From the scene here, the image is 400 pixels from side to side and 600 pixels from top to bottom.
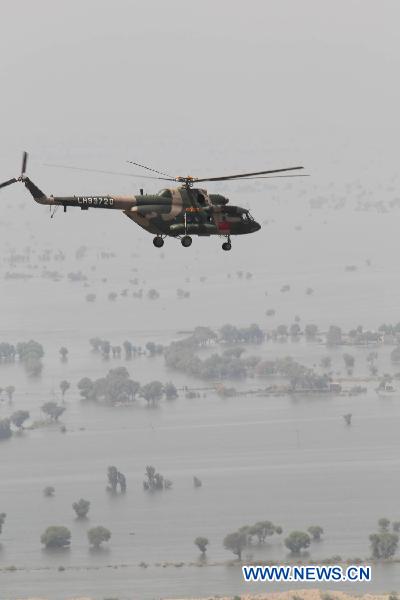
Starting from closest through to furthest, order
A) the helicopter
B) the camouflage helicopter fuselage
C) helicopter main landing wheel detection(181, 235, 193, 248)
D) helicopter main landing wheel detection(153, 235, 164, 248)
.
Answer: helicopter main landing wheel detection(181, 235, 193, 248) < helicopter main landing wheel detection(153, 235, 164, 248) < the helicopter < the camouflage helicopter fuselage

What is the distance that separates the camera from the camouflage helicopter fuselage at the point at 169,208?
77.7 m

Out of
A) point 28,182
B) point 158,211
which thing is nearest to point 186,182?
point 158,211

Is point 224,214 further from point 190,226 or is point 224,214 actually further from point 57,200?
point 57,200

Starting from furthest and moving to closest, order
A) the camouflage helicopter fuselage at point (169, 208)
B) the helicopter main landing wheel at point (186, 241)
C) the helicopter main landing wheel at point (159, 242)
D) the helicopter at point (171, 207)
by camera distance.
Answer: the camouflage helicopter fuselage at point (169, 208)
the helicopter at point (171, 207)
the helicopter main landing wheel at point (159, 242)
the helicopter main landing wheel at point (186, 241)

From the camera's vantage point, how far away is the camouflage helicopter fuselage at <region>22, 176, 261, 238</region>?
77.7m

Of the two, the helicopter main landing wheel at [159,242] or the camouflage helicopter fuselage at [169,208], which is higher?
the camouflage helicopter fuselage at [169,208]

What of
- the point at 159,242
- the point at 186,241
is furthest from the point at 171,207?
the point at 186,241

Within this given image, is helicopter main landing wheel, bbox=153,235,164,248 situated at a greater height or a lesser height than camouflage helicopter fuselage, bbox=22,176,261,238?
lesser

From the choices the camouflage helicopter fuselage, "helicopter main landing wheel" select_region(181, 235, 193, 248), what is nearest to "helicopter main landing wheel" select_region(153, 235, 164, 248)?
the camouflage helicopter fuselage

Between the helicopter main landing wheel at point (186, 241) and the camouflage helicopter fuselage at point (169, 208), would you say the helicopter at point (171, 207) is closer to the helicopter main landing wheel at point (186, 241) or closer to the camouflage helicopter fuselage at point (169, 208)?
the camouflage helicopter fuselage at point (169, 208)

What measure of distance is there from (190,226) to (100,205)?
14.8 ft

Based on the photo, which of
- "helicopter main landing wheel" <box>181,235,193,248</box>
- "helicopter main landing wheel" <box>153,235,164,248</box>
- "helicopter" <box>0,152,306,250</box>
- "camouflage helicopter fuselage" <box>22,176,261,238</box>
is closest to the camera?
"helicopter main landing wheel" <box>181,235,193,248</box>

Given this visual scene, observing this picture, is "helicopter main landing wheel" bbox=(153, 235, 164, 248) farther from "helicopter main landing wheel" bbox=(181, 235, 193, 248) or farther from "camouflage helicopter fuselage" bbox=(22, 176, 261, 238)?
"helicopter main landing wheel" bbox=(181, 235, 193, 248)

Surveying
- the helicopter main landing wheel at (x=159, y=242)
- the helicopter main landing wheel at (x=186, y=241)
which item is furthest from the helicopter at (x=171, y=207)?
the helicopter main landing wheel at (x=186, y=241)
